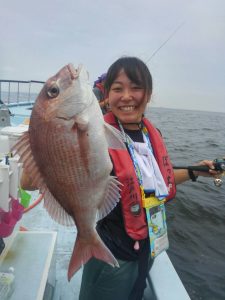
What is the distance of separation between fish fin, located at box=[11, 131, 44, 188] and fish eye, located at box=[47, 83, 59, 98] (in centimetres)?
22

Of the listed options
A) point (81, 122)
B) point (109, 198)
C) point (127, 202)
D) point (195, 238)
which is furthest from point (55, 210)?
point (195, 238)

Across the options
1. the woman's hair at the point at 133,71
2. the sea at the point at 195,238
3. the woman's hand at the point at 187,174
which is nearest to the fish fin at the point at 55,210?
the woman's hair at the point at 133,71

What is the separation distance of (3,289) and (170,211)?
6755mm

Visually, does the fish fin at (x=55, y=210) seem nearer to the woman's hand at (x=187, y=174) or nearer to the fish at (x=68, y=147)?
the fish at (x=68, y=147)

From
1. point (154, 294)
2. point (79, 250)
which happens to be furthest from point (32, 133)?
point (154, 294)

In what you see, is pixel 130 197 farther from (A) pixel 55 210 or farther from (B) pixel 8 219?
(B) pixel 8 219

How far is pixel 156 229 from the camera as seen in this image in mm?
2229

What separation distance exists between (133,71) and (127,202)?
0.88 m

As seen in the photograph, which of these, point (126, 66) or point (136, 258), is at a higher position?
point (126, 66)

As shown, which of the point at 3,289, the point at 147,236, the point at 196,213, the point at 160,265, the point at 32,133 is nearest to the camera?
the point at 32,133

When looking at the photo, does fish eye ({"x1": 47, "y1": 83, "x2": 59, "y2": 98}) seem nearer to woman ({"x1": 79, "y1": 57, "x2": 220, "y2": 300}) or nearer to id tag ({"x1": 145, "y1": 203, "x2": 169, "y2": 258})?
woman ({"x1": 79, "y1": 57, "x2": 220, "y2": 300})

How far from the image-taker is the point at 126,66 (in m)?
2.15

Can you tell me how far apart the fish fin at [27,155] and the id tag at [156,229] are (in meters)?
0.90

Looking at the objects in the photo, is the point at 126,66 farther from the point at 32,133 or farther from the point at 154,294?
the point at 154,294
